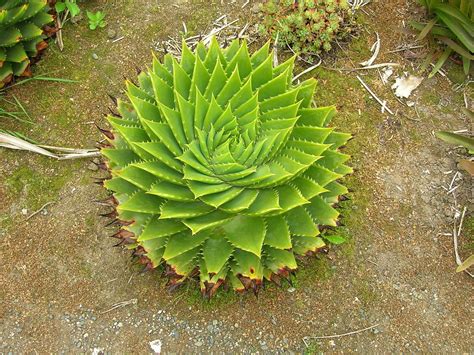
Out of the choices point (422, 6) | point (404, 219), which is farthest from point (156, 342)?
point (422, 6)

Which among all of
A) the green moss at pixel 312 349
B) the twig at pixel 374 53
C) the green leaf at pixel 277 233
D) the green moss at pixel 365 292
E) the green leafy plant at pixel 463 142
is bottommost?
the green moss at pixel 312 349

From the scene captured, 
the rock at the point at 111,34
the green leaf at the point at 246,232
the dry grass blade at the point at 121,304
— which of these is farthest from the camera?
the rock at the point at 111,34

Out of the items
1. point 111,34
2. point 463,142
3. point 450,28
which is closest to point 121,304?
point 111,34

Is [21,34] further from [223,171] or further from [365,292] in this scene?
[365,292]

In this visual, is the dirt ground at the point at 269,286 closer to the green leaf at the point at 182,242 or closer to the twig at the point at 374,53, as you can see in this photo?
the twig at the point at 374,53

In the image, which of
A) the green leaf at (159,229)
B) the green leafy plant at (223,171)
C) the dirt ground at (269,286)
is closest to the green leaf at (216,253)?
the green leafy plant at (223,171)

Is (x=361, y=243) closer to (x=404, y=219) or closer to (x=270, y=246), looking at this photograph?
(x=404, y=219)
